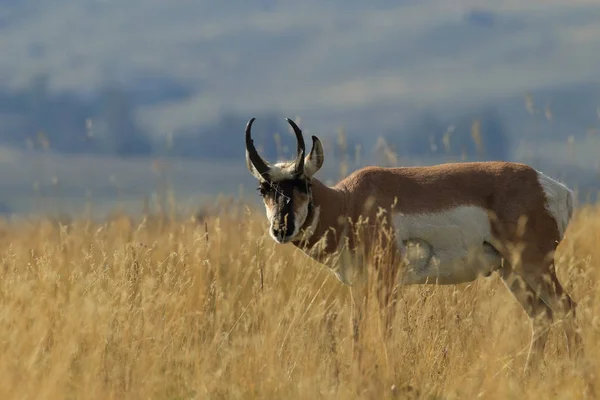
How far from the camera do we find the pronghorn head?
6.66 meters

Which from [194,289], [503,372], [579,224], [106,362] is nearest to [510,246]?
[503,372]

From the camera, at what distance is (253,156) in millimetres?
7051

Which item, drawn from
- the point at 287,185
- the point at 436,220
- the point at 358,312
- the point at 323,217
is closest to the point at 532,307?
the point at 436,220

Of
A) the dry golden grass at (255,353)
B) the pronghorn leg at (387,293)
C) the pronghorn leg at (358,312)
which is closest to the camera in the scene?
the dry golden grass at (255,353)

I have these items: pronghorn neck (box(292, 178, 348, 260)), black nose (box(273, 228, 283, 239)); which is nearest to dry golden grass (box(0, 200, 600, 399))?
black nose (box(273, 228, 283, 239))

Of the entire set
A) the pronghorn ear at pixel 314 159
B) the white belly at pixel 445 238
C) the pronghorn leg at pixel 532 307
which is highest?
the pronghorn ear at pixel 314 159

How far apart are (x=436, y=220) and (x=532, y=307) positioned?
1.31 meters

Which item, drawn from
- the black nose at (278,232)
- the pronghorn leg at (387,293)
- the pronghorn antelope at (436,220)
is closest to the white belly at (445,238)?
the pronghorn antelope at (436,220)

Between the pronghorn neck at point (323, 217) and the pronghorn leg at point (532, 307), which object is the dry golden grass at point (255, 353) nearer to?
the pronghorn leg at point (532, 307)

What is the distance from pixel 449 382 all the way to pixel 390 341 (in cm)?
58

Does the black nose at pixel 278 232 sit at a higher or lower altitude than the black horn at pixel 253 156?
lower

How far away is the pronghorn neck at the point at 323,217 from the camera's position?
7.09m

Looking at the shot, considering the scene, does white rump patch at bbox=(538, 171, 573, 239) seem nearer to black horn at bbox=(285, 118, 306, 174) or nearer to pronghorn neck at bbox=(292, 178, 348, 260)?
pronghorn neck at bbox=(292, 178, 348, 260)

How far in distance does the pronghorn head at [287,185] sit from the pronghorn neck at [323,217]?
0.32 ft
